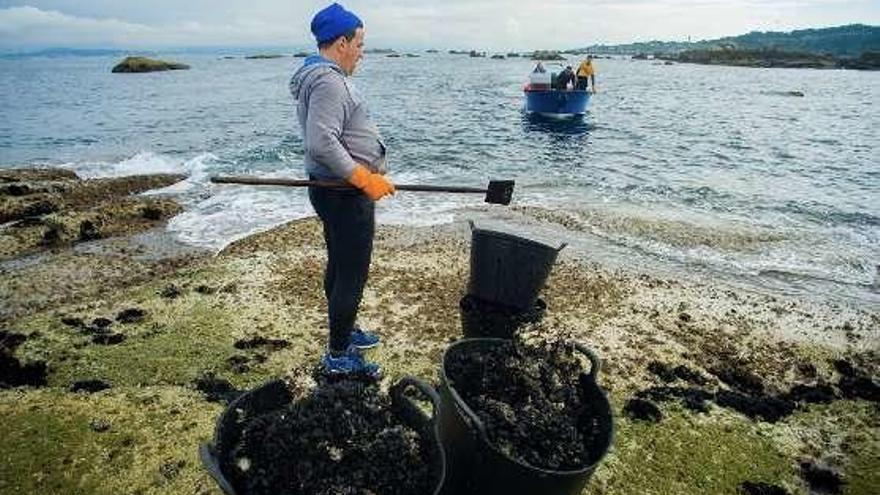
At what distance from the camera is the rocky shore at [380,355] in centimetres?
430

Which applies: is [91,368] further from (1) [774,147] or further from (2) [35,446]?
(1) [774,147]

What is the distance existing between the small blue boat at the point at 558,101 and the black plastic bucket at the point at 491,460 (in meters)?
26.8

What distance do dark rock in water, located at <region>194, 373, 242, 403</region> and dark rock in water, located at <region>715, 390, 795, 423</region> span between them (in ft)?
13.9

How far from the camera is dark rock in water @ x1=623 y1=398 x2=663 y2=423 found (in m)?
4.95

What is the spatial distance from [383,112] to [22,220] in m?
23.7

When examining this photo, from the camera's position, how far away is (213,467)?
8.62ft

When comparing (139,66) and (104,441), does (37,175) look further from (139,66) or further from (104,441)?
(139,66)

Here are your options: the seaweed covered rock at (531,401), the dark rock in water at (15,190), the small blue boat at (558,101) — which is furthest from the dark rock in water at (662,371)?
the small blue boat at (558,101)

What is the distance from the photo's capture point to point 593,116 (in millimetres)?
33688

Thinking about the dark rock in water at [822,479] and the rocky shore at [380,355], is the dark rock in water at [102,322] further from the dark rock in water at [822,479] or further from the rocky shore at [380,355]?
the dark rock in water at [822,479]

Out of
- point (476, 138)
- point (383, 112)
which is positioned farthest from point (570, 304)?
point (383, 112)

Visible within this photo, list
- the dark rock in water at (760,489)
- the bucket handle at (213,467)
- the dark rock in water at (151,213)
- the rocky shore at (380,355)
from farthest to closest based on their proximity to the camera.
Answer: the dark rock in water at (151,213), the rocky shore at (380,355), the dark rock in water at (760,489), the bucket handle at (213,467)

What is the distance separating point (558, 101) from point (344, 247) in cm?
2665

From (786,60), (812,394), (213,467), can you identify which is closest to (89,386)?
(213,467)
